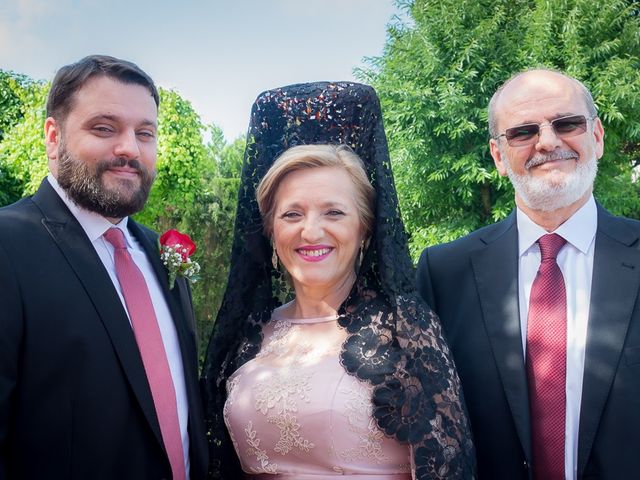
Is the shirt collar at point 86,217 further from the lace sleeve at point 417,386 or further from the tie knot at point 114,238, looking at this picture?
Result: the lace sleeve at point 417,386

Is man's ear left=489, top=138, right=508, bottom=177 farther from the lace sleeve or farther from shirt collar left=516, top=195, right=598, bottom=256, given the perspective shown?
the lace sleeve

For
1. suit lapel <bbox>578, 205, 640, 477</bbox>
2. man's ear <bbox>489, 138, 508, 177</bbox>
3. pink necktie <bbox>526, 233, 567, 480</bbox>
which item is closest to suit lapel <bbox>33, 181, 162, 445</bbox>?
pink necktie <bbox>526, 233, 567, 480</bbox>

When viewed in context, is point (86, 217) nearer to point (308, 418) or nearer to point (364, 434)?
point (308, 418)

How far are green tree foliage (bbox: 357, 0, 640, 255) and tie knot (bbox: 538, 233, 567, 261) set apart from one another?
9237mm

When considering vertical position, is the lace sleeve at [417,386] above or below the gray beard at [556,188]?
below

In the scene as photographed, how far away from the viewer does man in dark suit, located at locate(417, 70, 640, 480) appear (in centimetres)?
311

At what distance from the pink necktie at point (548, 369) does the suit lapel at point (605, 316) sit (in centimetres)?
11

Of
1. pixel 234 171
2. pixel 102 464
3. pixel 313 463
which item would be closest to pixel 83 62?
pixel 102 464

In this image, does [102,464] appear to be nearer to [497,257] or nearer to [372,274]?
[372,274]

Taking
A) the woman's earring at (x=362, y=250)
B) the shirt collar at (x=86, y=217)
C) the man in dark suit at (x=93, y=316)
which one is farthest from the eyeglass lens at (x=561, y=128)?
the shirt collar at (x=86, y=217)

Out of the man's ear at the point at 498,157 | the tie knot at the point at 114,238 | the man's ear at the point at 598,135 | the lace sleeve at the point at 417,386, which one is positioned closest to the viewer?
the lace sleeve at the point at 417,386

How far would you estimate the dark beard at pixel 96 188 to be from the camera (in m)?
3.22

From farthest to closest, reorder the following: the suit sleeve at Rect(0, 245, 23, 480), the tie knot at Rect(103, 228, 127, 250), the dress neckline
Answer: the dress neckline
the tie knot at Rect(103, 228, 127, 250)
the suit sleeve at Rect(0, 245, 23, 480)

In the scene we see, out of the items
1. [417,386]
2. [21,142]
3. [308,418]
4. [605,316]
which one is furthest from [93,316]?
[21,142]
